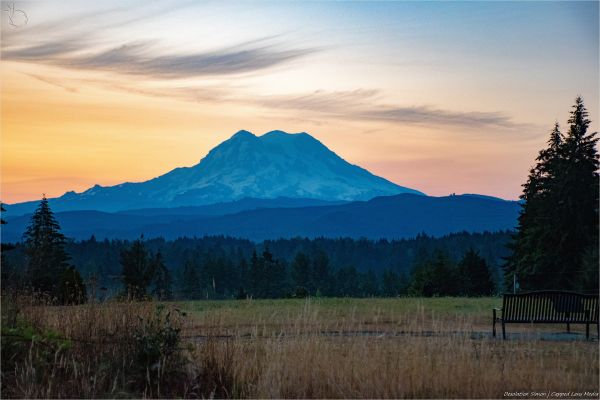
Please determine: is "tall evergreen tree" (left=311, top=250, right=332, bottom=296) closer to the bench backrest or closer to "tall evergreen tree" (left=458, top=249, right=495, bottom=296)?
"tall evergreen tree" (left=458, top=249, right=495, bottom=296)

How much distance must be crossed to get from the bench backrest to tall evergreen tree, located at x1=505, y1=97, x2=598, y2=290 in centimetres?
2455

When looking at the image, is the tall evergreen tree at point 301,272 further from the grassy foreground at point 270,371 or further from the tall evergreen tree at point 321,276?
the grassy foreground at point 270,371

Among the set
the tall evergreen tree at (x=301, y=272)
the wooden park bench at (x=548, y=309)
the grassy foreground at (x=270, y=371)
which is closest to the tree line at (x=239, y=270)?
the tall evergreen tree at (x=301, y=272)

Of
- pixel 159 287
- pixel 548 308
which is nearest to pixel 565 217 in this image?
pixel 548 308

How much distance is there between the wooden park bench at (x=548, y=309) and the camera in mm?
12858

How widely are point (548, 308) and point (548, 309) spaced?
99 millimetres

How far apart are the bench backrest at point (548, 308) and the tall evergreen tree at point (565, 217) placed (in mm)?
24546

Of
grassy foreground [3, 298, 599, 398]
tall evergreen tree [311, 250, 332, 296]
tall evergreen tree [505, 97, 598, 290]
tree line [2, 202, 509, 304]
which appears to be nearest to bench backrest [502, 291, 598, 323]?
grassy foreground [3, 298, 599, 398]

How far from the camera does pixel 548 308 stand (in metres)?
13.2

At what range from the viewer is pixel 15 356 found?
793 centimetres

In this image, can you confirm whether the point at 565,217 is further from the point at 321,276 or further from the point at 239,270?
the point at 239,270

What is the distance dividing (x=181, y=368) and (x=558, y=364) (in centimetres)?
467

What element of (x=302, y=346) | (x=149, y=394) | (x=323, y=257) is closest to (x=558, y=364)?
(x=302, y=346)

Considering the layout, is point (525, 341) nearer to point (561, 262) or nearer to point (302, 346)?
point (302, 346)
